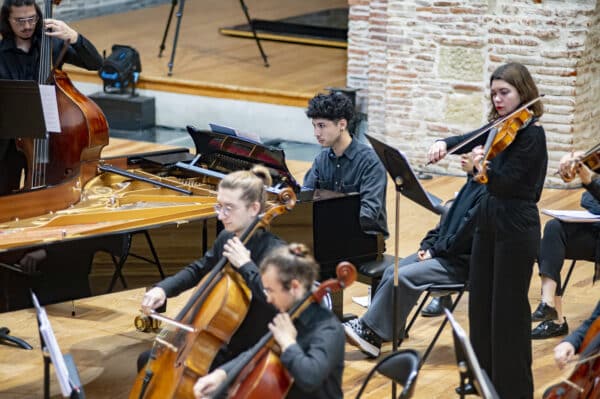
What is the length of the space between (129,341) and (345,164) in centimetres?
137

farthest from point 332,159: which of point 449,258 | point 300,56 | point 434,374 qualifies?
point 300,56

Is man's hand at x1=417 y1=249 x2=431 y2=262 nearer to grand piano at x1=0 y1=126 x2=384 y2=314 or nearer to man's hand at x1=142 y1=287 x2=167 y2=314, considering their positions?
grand piano at x1=0 y1=126 x2=384 y2=314

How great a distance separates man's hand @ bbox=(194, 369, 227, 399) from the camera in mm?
3600

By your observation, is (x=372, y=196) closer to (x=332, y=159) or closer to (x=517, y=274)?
(x=332, y=159)

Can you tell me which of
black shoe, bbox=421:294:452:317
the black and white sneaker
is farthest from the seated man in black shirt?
black shoe, bbox=421:294:452:317

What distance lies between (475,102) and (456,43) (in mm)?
458

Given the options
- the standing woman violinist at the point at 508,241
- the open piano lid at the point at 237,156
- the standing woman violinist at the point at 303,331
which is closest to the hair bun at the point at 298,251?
the standing woman violinist at the point at 303,331

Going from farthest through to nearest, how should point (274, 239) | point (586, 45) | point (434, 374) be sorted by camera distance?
1. point (586, 45)
2. point (434, 374)
3. point (274, 239)

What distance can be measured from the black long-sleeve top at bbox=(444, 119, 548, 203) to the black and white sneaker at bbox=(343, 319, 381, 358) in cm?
117

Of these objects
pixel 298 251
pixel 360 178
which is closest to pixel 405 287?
pixel 360 178

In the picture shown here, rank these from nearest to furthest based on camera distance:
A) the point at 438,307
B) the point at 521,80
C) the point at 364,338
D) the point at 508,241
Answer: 1. the point at 521,80
2. the point at 508,241
3. the point at 364,338
4. the point at 438,307

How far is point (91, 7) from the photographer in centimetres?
1194

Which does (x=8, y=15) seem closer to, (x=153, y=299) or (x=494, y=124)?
(x=153, y=299)

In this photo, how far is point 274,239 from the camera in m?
4.14
